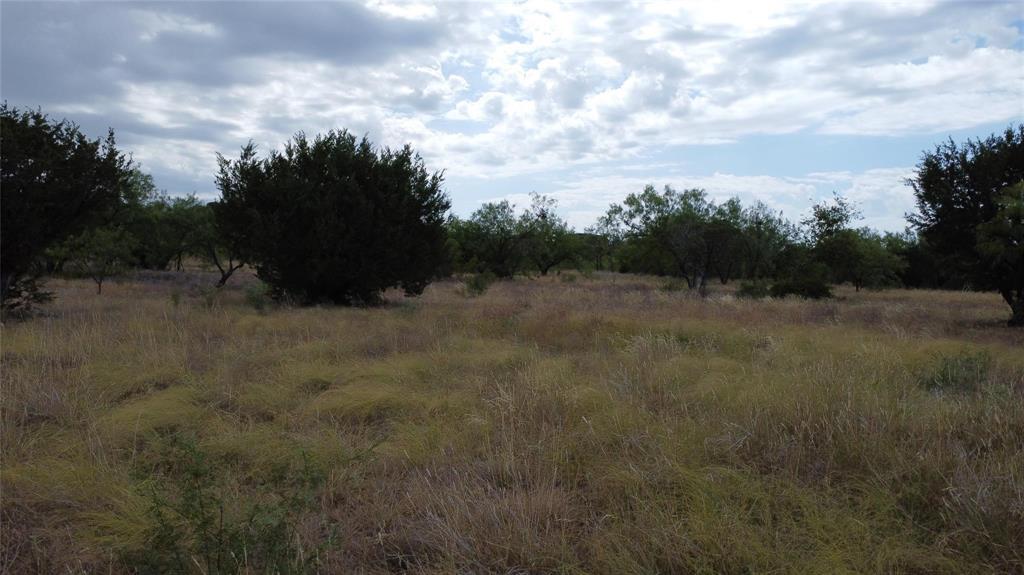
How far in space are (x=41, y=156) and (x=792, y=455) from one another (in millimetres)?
14153

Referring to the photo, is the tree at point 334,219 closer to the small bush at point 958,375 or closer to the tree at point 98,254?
the tree at point 98,254

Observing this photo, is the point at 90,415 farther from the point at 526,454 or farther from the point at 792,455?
the point at 792,455

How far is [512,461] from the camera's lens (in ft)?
14.0

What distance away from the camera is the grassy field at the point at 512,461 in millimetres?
3156

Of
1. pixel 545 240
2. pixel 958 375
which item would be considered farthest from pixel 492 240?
pixel 958 375

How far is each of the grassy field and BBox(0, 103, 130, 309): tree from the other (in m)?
5.43

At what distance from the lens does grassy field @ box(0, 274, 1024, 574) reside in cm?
316

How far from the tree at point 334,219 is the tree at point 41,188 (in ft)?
14.1

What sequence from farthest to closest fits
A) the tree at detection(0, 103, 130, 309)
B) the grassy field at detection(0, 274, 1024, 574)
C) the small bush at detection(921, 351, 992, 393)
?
the tree at detection(0, 103, 130, 309) → the small bush at detection(921, 351, 992, 393) → the grassy field at detection(0, 274, 1024, 574)

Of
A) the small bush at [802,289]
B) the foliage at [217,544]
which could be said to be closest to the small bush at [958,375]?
the foliage at [217,544]

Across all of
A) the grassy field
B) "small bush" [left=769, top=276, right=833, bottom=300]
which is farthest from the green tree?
"small bush" [left=769, top=276, right=833, bottom=300]

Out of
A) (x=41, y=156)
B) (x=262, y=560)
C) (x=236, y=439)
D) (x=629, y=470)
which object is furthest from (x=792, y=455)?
(x=41, y=156)

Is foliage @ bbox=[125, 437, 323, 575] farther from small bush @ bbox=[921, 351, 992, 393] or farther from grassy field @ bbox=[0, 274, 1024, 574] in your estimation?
small bush @ bbox=[921, 351, 992, 393]

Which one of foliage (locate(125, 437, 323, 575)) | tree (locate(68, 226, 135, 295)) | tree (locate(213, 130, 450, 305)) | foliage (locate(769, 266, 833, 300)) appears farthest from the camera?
foliage (locate(769, 266, 833, 300))
